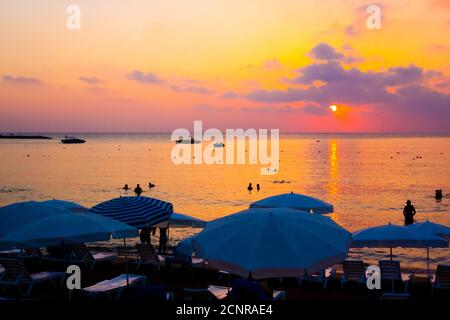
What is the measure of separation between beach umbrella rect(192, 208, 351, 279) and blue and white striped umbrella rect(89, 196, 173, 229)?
3827 millimetres

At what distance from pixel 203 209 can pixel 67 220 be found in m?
29.5

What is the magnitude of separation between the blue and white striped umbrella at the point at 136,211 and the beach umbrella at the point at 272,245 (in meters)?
3.83

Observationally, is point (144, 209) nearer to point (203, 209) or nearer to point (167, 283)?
point (167, 283)

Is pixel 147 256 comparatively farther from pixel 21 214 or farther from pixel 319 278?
pixel 319 278

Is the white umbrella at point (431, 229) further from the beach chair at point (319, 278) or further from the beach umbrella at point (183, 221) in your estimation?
the beach umbrella at point (183, 221)

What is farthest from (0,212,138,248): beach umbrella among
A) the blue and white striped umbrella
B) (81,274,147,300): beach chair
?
(81,274,147,300): beach chair

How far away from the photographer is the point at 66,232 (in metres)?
9.84

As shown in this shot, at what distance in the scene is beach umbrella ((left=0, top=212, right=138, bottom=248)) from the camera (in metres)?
9.73

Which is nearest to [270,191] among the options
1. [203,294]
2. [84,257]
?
[84,257]

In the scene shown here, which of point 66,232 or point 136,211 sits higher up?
point 136,211

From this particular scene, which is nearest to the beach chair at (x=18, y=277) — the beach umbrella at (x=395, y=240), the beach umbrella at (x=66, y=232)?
the beach umbrella at (x=66, y=232)

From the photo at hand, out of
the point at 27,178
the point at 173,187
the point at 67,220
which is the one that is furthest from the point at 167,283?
the point at 27,178

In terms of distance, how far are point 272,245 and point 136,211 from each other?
5354mm
